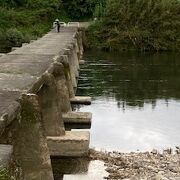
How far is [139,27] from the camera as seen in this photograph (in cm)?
4541

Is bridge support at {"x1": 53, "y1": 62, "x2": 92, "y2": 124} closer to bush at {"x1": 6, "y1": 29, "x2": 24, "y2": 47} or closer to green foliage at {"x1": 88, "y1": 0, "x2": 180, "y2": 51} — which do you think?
bush at {"x1": 6, "y1": 29, "x2": 24, "y2": 47}

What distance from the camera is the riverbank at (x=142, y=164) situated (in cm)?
1242

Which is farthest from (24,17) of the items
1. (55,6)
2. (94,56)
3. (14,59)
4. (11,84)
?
(11,84)

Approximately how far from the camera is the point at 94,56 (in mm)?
40875

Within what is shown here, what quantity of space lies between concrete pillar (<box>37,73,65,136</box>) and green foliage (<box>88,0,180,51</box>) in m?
30.4

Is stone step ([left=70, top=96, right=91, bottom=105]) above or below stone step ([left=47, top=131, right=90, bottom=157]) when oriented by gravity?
below

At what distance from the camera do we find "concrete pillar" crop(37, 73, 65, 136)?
14.7 m

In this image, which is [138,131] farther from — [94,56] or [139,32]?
[139,32]

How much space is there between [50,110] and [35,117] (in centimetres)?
427

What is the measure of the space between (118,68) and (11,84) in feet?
71.7

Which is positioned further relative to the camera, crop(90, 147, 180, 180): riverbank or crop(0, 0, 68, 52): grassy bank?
crop(0, 0, 68, 52): grassy bank

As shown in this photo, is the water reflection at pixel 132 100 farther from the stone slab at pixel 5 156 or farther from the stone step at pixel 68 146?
the stone slab at pixel 5 156

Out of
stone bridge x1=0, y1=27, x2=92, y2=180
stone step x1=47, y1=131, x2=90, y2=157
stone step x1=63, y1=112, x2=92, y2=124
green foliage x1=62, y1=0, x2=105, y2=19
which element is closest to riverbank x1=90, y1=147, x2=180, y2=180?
stone step x1=47, y1=131, x2=90, y2=157

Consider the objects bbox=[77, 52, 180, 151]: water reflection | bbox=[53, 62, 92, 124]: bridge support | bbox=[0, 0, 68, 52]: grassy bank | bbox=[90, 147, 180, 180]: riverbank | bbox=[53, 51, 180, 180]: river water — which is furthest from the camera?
bbox=[0, 0, 68, 52]: grassy bank
